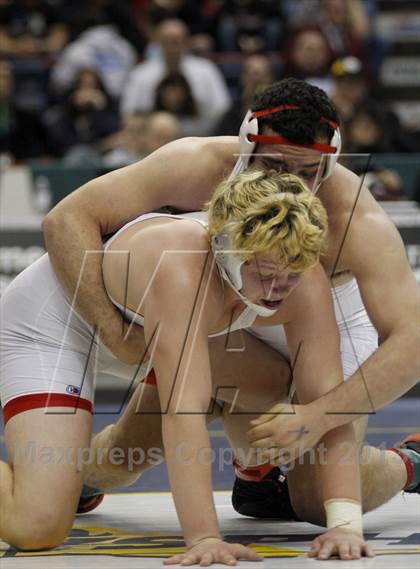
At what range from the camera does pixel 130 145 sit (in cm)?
757

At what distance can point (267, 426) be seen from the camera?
305 centimetres

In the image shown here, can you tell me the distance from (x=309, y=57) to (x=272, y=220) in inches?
249

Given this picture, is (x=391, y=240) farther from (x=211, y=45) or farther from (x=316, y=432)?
(x=211, y=45)

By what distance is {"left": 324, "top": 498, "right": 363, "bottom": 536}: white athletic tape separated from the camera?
2.98 m

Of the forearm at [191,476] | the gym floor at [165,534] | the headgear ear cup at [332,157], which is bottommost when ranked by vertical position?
the gym floor at [165,534]

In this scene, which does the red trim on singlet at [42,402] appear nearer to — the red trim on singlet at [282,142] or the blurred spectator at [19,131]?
the red trim on singlet at [282,142]

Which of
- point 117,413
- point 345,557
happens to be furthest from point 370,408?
point 117,413

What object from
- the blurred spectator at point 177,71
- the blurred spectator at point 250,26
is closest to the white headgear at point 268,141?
the blurred spectator at point 177,71

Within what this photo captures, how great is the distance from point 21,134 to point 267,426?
6123 millimetres

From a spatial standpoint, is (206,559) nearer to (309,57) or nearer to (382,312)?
(382,312)

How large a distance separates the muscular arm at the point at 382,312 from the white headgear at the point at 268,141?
20cm

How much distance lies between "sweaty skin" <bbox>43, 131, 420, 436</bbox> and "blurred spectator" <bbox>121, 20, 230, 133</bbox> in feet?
16.5

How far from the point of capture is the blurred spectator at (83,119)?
8547 mm

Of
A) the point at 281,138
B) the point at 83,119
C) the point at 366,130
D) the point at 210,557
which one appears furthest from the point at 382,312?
the point at 83,119
